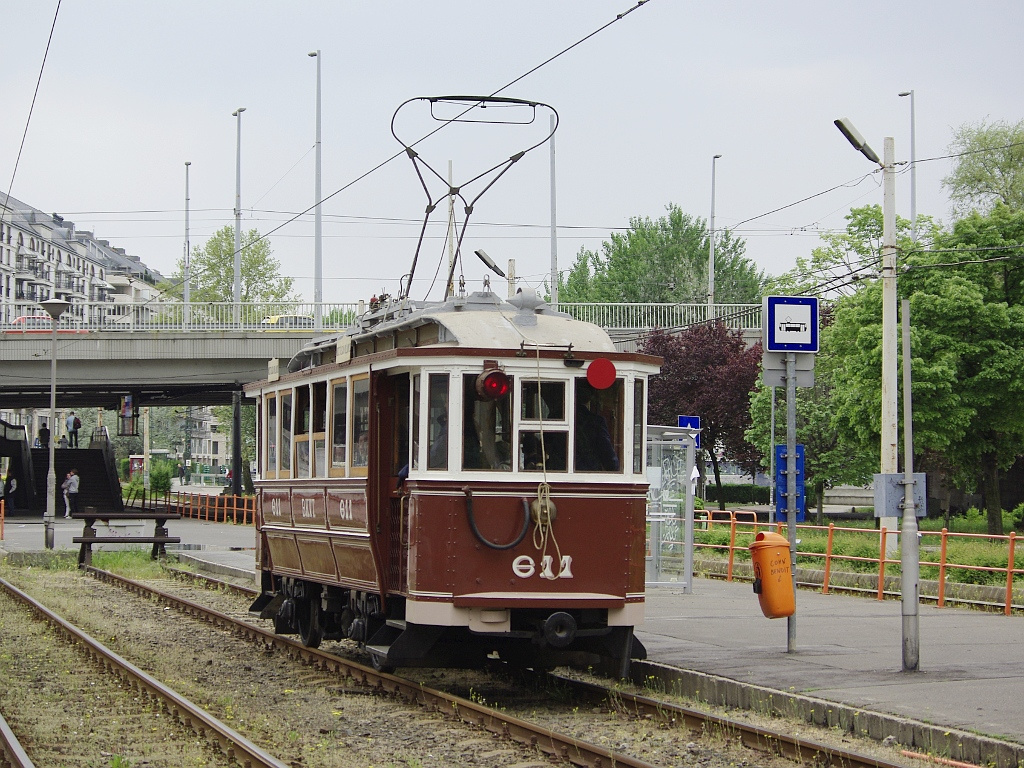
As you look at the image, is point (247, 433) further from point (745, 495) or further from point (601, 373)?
point (601, 373)

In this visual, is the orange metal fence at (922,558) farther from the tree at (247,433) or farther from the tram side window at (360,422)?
the tree at (247,433)

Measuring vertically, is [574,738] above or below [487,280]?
below

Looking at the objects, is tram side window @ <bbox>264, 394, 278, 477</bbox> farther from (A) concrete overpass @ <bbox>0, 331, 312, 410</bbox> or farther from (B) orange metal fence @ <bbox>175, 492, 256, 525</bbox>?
(A) concrete overpass @ <bbox>0, 331, 312, 410</bbox>

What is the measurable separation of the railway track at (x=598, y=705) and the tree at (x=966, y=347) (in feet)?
68.5

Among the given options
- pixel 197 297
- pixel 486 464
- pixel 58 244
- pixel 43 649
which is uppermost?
pixel 58 244

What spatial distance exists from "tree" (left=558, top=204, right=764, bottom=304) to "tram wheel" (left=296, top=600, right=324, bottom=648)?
191 feet

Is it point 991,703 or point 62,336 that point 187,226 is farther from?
point 991,703

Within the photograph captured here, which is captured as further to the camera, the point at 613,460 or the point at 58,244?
the point at 58,244

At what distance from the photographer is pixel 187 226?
6756cm

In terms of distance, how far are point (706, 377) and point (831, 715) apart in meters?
37.3

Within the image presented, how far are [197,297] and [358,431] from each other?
69.4 meters

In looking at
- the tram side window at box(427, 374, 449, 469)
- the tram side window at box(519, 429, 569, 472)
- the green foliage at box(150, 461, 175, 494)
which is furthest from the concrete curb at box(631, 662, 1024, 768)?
the green foliage at box(150, 461, 175, 494)

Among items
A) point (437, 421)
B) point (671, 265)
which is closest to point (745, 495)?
point (671, 265)

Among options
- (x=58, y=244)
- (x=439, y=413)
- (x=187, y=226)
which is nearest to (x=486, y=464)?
(x=439, y=413)
